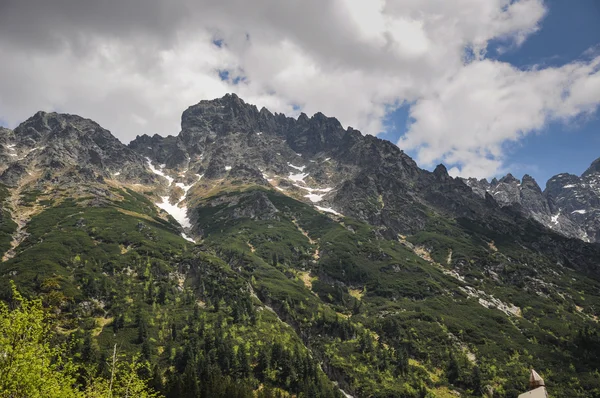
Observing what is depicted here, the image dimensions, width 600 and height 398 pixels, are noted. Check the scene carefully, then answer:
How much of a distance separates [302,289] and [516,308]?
4164 inches

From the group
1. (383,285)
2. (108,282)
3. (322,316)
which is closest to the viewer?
(108,282)

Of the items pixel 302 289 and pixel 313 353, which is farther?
pixel 302 289

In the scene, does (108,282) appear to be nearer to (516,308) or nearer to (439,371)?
(439,371)

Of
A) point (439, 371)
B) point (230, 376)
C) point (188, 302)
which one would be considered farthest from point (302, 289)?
point (230, 376)

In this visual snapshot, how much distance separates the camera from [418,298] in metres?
190

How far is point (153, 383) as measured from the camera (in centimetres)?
8875

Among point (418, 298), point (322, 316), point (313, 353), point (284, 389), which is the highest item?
point (418, 298)

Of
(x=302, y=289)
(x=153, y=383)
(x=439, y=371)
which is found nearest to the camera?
(x=153, y=383)

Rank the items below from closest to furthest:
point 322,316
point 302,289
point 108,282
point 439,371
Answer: point 439,371 → point 108,282 → point 322,316 → point 302,289

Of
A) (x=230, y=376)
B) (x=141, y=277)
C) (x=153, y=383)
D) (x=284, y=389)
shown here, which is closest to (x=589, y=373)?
(x=284, y=389)

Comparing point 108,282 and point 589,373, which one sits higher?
point 108,282

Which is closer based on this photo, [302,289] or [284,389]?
[284,389]

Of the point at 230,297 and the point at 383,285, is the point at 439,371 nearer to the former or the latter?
the point at 383,285

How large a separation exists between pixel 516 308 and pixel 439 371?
8337 centimetres
